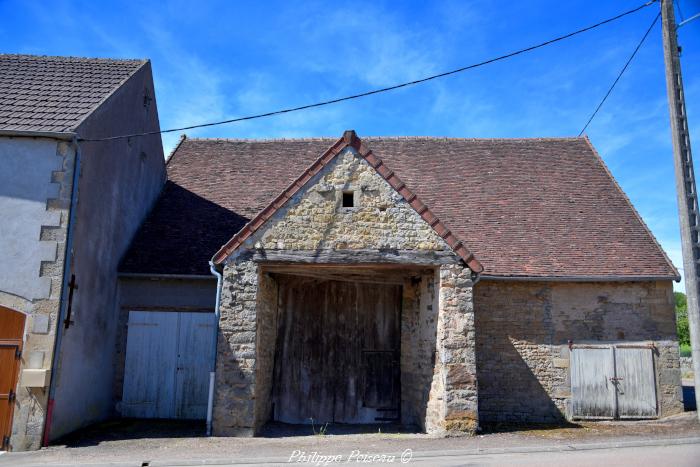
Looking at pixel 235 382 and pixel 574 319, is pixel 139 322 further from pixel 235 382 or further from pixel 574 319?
pixel 574 319

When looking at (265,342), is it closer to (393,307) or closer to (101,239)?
(393,307)

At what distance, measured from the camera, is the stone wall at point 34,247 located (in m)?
8.19

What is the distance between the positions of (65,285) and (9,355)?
128 centimetres

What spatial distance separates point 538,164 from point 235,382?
9779 millimetres

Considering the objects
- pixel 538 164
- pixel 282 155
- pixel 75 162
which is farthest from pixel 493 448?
pixel 282 155

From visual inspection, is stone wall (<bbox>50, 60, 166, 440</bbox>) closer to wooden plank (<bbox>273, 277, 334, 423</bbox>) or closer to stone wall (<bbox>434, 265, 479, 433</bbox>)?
wooden plank (<bbox>273, 277, 334, 423</bbox>)

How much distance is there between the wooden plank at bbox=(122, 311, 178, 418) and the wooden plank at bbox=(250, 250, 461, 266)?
11.4ft

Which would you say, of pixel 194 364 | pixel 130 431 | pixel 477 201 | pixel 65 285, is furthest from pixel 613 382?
pixel 65 285

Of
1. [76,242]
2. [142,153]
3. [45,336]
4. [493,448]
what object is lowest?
[493,448]

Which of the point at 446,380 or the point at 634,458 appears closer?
the point at 634,458

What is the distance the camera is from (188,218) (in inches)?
512

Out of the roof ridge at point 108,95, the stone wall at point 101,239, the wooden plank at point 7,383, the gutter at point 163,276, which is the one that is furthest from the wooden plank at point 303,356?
the roof ridge at point 108,95

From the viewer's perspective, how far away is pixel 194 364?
11.3 metres

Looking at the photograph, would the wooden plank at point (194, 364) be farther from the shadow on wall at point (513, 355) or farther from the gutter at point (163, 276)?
the shadow on wall at point (513, 355)
